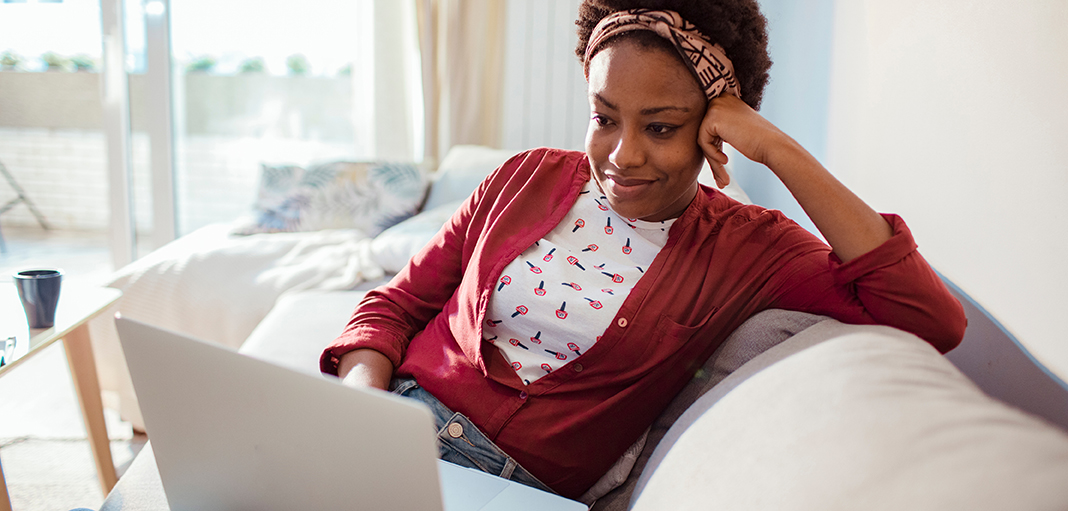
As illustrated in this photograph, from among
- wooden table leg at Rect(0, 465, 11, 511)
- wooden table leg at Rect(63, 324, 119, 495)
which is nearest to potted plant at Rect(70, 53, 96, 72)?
wooden table leg at Rect(63, 324, 119, 495)

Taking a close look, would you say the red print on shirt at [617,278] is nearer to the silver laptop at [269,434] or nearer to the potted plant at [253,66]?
the silver laptop at [269,434]

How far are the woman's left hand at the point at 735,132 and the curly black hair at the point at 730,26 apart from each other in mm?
65

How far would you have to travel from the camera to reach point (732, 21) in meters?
0.89

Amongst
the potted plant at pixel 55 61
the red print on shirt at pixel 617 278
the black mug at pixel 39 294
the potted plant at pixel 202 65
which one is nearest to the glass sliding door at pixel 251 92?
the potted plant at pixel 202 65

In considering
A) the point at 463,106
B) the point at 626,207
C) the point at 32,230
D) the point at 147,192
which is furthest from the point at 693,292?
the point at 32,230

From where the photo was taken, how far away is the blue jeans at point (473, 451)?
0.91 metres

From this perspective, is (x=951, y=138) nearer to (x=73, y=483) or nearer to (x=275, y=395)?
(x=275, y=395)

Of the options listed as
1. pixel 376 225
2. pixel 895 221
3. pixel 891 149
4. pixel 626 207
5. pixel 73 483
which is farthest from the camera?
pixel 376 225

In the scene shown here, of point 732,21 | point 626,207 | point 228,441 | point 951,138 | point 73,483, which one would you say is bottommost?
point 73,483

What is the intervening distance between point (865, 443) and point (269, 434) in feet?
1.50

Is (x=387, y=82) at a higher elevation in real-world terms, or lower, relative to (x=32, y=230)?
higher

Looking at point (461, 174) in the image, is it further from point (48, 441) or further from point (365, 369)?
point (365, 369)

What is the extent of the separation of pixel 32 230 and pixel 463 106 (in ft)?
7.47

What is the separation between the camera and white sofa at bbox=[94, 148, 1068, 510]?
1.42 ft
